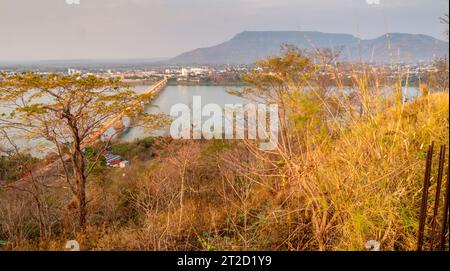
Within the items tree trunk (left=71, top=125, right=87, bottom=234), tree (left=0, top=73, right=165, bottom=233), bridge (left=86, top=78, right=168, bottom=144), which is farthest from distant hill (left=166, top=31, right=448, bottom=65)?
tree trunk (left=71, top=125, right=87, bottom=234)

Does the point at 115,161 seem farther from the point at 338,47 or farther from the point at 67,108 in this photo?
the point at 338,47

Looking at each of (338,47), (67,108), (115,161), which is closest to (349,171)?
(338,47)

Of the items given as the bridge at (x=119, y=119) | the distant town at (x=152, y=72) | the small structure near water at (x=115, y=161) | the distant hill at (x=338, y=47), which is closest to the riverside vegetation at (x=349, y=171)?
the distant hill at (x=338, y=47)

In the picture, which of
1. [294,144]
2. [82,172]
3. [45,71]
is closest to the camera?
[294,144]

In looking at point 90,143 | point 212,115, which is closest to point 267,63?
point 212,115

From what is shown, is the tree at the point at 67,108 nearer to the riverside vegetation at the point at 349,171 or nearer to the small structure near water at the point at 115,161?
the riverside vegetation at the point at 349,171
